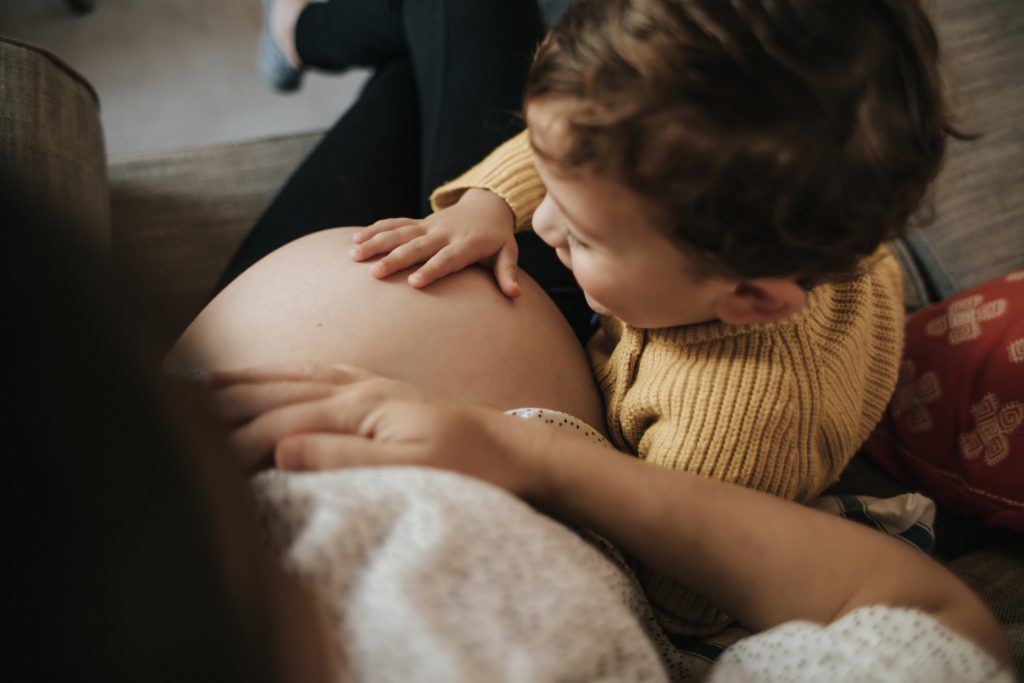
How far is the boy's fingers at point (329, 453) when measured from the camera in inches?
18.7

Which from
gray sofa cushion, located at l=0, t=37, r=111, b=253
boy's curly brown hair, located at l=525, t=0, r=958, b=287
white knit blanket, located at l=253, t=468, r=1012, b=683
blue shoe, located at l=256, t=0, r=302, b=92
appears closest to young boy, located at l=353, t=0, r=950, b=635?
boy's curly brown hair, located at l=525, t=0, r=958, b=287

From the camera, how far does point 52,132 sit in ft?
2.69

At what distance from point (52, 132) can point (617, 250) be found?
2.20 ft

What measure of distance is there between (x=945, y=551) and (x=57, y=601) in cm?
92

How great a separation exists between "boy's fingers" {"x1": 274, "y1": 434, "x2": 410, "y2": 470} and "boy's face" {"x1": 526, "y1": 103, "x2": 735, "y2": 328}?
252 mm

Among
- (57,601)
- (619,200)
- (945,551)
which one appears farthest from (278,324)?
(945,551)

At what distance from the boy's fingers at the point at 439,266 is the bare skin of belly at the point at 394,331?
0.01 m

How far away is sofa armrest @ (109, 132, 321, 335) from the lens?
3.44 ft

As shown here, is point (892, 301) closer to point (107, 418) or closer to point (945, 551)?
point (945, 551)

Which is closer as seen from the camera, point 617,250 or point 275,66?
point 617,250

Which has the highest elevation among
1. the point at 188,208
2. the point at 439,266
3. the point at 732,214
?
the point at 732,214

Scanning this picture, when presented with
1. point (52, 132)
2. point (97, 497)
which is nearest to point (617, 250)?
point (97, 497)

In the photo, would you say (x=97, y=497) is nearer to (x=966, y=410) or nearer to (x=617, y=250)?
(x=617, y=250)

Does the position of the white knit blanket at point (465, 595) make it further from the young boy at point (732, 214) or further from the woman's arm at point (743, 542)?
the young boy at point (732, 214)
